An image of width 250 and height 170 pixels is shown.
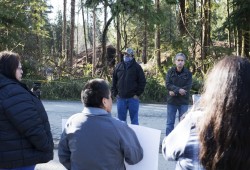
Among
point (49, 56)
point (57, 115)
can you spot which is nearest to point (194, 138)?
point (57, 115)

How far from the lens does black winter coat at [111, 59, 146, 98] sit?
8359mm

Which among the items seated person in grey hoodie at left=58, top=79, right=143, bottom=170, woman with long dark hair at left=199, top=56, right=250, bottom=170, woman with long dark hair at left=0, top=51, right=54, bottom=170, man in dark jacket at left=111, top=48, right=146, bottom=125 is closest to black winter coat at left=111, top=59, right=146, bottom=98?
man in dark jacket at left=111, top=48, right=146, bottom=125

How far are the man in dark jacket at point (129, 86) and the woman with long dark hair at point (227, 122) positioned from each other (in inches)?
258

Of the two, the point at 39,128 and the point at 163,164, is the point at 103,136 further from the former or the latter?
the point at 163,164

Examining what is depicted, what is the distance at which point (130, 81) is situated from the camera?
8.37 meters

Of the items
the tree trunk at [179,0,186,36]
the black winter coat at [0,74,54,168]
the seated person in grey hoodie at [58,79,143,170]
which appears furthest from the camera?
the tree trunk at [179,0,186,36]

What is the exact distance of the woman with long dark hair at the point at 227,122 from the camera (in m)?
1.72

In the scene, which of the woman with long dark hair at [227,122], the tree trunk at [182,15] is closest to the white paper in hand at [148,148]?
the woman with long dark hair at [227,122]

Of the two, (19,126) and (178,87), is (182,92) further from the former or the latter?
(19,126)

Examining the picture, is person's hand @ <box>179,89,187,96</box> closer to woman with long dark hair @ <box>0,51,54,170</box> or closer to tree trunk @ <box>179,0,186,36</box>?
woman with long dark hair @ <box>0,51,54,170</box>

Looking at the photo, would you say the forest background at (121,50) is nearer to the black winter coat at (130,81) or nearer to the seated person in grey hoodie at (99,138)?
the black winter coat at (130,81)

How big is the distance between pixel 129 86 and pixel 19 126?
17.2ft

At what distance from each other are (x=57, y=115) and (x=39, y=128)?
30.6 feet

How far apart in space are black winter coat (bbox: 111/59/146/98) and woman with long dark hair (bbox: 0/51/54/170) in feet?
16.5
